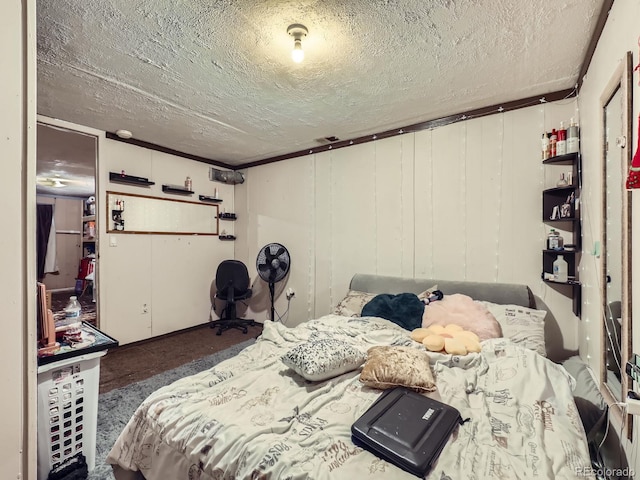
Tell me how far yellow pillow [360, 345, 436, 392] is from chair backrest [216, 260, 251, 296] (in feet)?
9.12

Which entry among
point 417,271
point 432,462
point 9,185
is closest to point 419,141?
point 417,271

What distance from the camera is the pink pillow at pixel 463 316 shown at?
7.09 feet

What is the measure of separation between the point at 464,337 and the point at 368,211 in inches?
70.8

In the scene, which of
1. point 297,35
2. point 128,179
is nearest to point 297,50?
point 297,35

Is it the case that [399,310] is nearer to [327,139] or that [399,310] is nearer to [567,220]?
[567,220]

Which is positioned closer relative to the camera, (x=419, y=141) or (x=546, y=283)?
(x=546, y=283)

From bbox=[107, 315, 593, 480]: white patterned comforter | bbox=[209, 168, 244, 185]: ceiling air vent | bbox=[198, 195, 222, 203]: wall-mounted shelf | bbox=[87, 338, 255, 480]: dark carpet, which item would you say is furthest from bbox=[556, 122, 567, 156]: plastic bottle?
bbox=[198, 195, 222, 203]: wall-mounted shelf

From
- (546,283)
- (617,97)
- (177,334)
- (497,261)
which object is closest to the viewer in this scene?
(617,97)

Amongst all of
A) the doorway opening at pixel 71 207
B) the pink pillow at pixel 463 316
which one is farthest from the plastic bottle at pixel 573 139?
the doorway opening at pixel 71 207

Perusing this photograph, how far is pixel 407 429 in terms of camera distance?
3.57 feet

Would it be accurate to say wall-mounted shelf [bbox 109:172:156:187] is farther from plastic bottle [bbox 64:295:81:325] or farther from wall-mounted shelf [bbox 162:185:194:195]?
plastic bottle [bbox 64:295:81:325]

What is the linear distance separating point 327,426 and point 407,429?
0.31 metres

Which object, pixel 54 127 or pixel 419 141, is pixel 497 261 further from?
pixel 54 127

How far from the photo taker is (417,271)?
3066 millimetres
